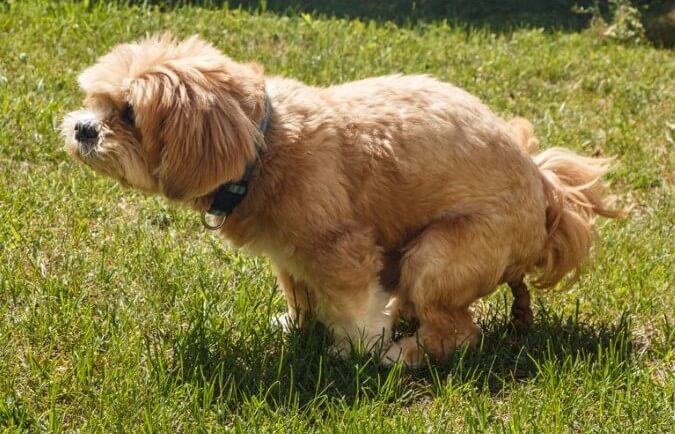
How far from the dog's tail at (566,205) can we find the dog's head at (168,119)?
136 cm

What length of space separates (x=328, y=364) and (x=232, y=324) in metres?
0.47

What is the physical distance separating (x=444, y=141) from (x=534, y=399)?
112cm

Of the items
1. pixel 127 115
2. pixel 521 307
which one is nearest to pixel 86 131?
pixel 127 115

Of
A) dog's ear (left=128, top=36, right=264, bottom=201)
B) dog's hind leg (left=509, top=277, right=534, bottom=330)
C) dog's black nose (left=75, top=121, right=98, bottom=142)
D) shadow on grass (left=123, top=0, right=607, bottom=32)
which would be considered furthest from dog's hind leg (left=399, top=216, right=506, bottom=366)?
shadow on grass (left=123, top=0, right=607, bottom=32)

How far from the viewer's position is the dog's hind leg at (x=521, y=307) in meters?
4.56

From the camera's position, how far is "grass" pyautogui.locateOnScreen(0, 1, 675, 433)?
150 inches

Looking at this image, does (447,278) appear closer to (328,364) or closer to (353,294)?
(353,294)

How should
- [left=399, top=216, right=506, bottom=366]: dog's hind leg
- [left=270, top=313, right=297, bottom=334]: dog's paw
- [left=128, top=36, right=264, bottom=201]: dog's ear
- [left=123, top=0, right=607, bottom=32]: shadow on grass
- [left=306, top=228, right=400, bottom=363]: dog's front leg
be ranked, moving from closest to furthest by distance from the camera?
[left=128, top=36, right=264, bottom=201]: dog's ear → [left=306, top=228, right=400, bottom=363]: dog's front leg → [left=399, top=216, right=506, bottom=366]: dog's hind leg → [left=270, top=313, right=297, bottom=334]: dog's paw → [left=123, top=0, right=607, bottom=32]: shadow on grass

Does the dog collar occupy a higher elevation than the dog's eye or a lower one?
lower

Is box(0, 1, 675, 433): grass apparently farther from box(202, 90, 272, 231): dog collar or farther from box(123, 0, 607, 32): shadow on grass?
box(123, 0, 607, 32): shadow on grass

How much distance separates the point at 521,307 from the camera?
15.0 ft

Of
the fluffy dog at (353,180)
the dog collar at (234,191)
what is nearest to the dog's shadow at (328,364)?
the fluffy dog at (353,180)

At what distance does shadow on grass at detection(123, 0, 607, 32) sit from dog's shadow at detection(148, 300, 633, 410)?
189 inches

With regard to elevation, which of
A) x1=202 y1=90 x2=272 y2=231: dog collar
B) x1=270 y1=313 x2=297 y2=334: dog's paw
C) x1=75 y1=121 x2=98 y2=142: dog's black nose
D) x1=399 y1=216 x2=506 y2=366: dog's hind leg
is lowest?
x1=270 y1=313 x2=297 y2=334: dog's paw
